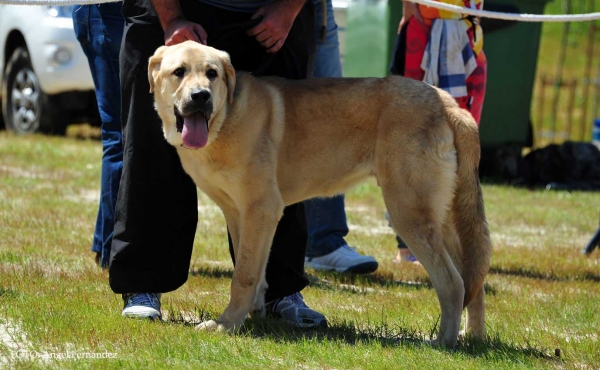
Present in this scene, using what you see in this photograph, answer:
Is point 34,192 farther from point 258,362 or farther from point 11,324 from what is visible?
point 258,362

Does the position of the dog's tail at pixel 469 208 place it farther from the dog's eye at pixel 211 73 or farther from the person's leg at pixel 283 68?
the dog's eye at pixel 211 73

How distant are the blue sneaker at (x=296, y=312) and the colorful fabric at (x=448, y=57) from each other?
6.70ft

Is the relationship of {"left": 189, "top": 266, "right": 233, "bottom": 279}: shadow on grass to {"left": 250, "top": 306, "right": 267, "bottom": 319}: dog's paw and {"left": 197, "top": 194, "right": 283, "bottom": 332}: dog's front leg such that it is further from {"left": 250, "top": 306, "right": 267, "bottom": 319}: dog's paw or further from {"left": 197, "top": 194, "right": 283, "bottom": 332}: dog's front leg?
{"left": 197, "top": 194, "right": 283, "bottom": 332}: dog's front leg

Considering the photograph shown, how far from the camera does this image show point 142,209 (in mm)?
4430

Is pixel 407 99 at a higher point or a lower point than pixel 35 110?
higher

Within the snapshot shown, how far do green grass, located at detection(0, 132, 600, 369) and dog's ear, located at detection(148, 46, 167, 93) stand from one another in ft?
3.69

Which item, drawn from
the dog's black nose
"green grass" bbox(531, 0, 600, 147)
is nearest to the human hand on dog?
the dog's black nose

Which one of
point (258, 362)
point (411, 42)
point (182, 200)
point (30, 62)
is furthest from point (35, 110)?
point (258, 362)

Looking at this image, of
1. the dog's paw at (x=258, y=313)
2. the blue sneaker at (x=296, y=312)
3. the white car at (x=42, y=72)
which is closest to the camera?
the blue sneaker at (x=296, y=312)

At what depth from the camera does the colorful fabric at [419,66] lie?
626cm

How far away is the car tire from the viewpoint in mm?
12102

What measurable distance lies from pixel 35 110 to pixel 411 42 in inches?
286

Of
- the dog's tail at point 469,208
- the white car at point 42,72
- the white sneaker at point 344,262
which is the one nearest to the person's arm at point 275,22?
the dog's tail at point 469,208

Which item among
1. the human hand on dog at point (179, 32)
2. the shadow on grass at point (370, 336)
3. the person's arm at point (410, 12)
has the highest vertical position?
the human hand on dog at point (179, 32)
